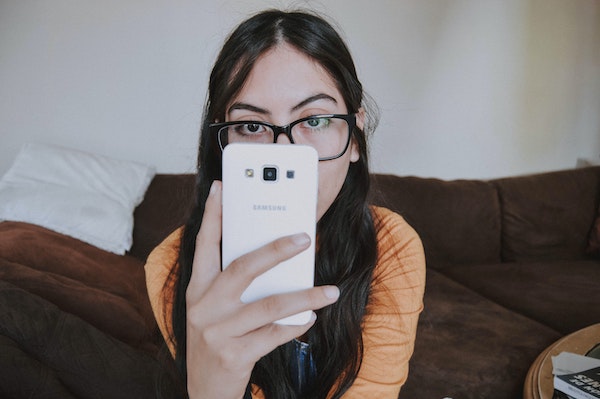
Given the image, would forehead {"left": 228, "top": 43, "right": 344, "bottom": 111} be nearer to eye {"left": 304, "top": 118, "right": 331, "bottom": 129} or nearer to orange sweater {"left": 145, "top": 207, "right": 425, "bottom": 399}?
eye {"left": 304, "top": 118, "right": 331, "bottom": 129}

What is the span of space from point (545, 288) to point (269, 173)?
74.8 inches

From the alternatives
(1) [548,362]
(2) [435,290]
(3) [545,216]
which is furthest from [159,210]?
(3) [545,216]

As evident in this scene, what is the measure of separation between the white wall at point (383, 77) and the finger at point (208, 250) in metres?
1.80

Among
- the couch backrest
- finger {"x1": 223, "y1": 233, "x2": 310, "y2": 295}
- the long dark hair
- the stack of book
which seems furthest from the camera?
the couch backrest

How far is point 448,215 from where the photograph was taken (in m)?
2.53

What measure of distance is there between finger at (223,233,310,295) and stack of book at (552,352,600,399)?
2.76ft

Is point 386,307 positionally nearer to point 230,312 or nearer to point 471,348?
point 230,312

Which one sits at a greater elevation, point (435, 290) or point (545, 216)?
point (545, 216)

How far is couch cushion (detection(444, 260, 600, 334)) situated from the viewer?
1.97m

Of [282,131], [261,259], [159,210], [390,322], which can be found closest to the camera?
[261,259]

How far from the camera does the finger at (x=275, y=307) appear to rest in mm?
616

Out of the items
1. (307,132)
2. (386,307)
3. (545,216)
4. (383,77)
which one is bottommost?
(545,216)

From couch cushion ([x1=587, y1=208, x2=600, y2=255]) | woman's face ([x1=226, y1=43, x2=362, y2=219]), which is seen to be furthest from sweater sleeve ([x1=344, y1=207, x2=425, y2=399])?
couch cushion ([x1=587, y1=208, x2=600, y2=255])

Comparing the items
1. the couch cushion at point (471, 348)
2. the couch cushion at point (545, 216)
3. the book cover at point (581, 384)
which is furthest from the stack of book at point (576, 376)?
the couch cushion at point (545, 216)
